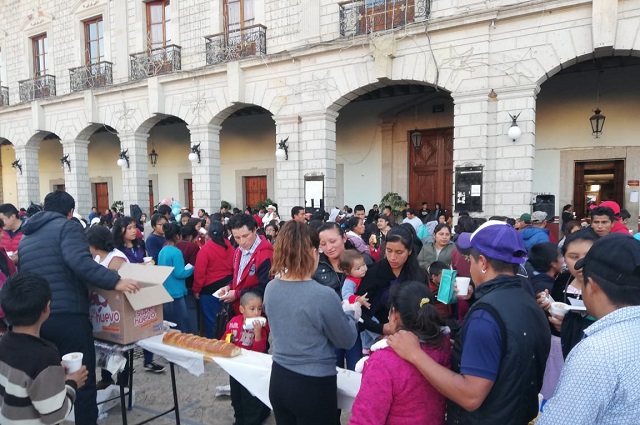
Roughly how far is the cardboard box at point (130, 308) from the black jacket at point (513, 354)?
2.36m

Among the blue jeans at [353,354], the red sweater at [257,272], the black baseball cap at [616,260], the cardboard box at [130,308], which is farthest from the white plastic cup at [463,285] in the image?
the cardboard box at [130,308]

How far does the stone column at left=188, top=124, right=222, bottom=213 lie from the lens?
40.9 feet

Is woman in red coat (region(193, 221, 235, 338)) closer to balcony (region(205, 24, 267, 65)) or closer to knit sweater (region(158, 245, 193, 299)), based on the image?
knit sweater (region(158, 245, 193, 299))

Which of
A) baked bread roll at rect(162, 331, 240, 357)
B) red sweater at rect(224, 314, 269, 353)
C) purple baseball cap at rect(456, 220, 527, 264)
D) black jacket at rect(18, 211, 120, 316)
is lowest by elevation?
red sweater at rect(224, 314, 269, 353)

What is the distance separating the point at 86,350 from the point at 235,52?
10690 millimetres

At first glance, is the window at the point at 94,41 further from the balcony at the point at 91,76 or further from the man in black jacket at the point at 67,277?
the man in black jacket at the point at 67,277

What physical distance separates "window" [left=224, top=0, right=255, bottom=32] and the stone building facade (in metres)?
0.04

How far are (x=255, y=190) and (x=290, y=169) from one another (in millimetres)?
4291

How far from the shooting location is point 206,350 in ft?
10.0

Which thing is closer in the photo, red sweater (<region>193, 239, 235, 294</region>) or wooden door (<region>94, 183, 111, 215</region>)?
red sweater (<region>193, 239, 235, 294</region>)

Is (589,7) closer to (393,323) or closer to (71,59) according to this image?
(393,323)

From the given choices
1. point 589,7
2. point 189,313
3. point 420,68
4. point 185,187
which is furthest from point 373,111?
point 189,313

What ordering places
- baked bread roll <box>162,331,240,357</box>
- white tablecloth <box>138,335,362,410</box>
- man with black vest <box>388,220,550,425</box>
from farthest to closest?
baked bread roll <box>162,331,240,357</box>
white tablecloth <box>138,335,362,410</box>
man with black vest <box>388,220,550,425</box>

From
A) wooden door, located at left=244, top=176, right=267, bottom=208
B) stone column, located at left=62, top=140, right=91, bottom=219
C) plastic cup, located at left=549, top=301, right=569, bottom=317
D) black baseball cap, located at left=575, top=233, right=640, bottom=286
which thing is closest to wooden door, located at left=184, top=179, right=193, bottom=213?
wooden door, located at left=244, top=176, right=267, bottom=208
